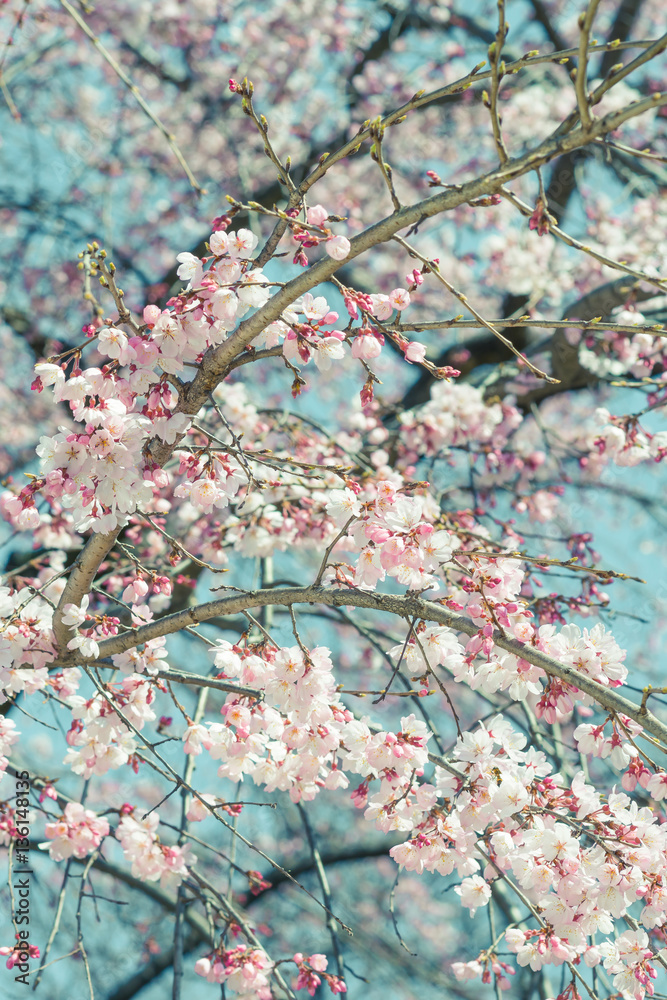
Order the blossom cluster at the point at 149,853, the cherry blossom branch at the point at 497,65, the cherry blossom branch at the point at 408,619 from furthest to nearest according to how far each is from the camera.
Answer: the blossom cluster at the point at 149,853
the cherry blossom branch at the point at 408,619
the cherry blossom branch at the point at 497,65

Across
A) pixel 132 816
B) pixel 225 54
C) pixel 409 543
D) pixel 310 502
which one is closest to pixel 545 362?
pixel 310 502

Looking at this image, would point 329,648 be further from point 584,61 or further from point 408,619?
point 584,61

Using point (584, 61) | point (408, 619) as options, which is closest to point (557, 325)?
point (584, 61)

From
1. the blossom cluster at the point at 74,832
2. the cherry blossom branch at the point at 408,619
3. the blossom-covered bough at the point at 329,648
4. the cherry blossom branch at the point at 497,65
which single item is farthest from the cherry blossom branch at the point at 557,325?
the blossom cluster at the point at 74,832

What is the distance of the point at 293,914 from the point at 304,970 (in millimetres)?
4424

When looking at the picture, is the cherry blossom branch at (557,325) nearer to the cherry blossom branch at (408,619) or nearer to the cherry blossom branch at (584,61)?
the cherry blossom branch at (584,61)

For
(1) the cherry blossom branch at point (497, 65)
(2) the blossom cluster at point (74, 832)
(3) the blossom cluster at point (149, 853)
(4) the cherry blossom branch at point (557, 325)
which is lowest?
(3) the blossom cluster at point (149, 853)

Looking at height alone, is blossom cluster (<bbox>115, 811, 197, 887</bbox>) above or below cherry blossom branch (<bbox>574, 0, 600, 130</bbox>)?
below

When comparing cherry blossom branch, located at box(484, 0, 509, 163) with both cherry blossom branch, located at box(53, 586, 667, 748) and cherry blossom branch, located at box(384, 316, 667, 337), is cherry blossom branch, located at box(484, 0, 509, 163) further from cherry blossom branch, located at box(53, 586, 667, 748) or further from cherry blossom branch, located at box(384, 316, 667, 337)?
cherry blossom branch, located at box(53, 586, 667, 748)

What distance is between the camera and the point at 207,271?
172 centimetres

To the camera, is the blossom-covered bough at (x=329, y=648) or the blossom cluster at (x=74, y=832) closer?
the blossom-covered bough at (x=329, y=648)

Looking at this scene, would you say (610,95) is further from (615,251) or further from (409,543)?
(409,543)

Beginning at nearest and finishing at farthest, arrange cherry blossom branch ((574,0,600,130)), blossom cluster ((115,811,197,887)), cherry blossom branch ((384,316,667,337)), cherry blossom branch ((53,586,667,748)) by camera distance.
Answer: cherry blossom branch ((574,0,600,130)) → cherry blossom branch ((384,316,667,337)) → cherry blossom branch ((53,586,667,748)) → blossom cluster ((115,811,197,887))

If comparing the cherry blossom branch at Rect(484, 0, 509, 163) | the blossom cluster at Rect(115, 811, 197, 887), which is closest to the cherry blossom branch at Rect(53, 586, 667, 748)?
the blossom cluster at Rect(115, 811, 197, 887)
